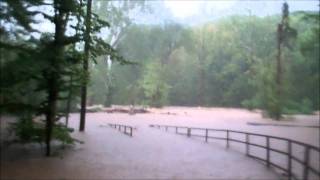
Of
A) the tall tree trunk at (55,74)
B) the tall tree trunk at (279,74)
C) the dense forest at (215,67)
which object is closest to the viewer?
the dense forest at (215,67)

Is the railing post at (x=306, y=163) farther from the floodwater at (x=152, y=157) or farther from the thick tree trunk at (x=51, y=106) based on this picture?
the thick tree trunk at (x=51, y=106)

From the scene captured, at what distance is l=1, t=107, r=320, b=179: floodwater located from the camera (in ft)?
29.6

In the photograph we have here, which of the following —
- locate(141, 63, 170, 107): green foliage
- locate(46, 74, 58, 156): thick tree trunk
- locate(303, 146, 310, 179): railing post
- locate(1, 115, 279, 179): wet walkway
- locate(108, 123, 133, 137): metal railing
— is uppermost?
locate(141, 63, 170, 107): green foliage

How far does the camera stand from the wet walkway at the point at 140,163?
941 cm

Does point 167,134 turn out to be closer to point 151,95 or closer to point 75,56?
point 75,56

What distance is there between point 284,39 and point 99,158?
5.34 meters

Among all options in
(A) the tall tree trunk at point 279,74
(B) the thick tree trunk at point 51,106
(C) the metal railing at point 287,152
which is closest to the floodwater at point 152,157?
(C) the metal railing at point 287,152

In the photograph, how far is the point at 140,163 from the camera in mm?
10914

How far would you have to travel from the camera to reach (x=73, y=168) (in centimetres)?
1034

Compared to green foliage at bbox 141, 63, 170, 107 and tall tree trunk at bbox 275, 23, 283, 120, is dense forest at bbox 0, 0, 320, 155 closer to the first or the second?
tall tree trunk at bbox 275, 23, 283, 120

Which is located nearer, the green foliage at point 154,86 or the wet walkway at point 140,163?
the wet walkway at point 140,163

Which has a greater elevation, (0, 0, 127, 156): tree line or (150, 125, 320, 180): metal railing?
(0, 0, 127, 156): tree line

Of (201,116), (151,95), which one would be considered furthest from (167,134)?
(151,95)

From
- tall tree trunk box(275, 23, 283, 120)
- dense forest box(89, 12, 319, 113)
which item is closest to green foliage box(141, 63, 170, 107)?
dense forest box(89, 12, 319, 113)
